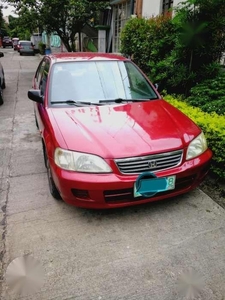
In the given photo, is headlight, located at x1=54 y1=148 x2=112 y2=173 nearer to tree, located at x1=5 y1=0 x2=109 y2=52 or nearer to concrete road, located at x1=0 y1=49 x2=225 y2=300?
concrete road, located at x1=0 y1=49 x2=225 y2=300

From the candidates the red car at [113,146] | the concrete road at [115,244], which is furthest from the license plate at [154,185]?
the concrete road at [115,244]

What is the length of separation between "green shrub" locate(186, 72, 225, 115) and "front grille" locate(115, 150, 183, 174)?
6.79ft

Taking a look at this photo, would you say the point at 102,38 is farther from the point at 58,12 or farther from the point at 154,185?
the point at 154,185

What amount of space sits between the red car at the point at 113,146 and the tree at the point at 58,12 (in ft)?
32.3

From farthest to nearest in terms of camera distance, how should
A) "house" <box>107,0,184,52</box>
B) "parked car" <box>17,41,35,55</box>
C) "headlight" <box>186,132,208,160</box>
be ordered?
"parked car" <box>17,41,35,55</box> → "house" <box>107,0,184,52</box> → "headlight" <box>186,132,208,160</box>

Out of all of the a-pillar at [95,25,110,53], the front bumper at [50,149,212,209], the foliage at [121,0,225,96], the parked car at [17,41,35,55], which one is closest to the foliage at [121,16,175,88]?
the foliage at [121,0,225,96]

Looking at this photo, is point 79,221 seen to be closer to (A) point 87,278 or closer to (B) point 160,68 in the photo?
(A) point 87,278

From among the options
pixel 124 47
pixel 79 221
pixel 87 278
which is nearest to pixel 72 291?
pixel 87 278

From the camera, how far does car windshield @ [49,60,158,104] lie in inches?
137

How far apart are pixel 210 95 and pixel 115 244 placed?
3493 mm

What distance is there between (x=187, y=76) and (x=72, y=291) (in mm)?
4487

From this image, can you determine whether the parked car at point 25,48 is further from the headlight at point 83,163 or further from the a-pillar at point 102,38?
the headlight at point 83,163

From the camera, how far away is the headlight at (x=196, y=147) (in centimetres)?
278

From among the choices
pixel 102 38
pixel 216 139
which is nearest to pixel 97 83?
pixel 216 139
